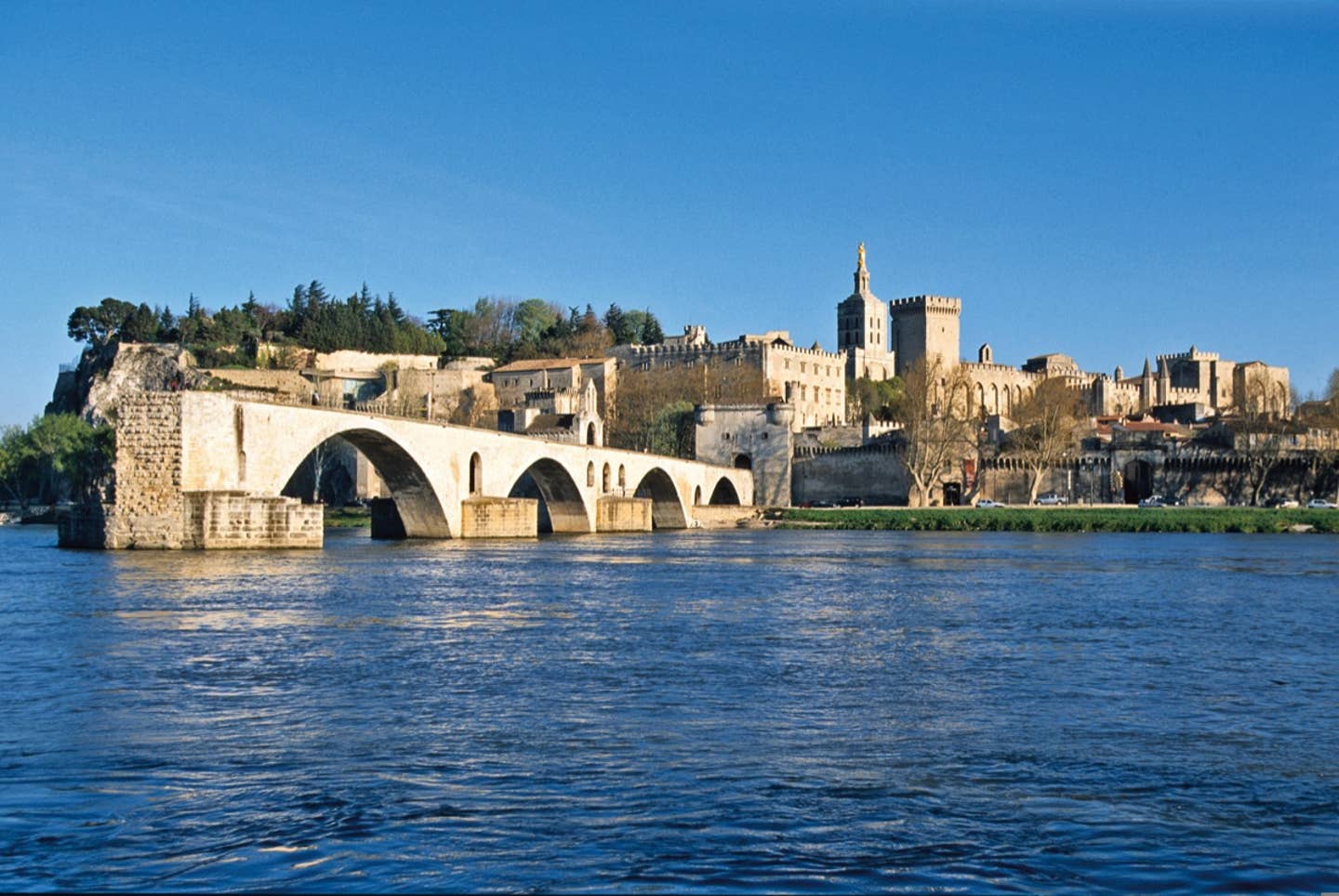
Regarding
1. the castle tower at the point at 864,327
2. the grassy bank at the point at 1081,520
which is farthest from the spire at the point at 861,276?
the grassy bank at the point at 1081,520

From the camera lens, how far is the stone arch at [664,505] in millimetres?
72688

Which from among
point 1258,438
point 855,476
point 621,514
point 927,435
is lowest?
point 621,514

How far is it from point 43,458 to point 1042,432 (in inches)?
2239

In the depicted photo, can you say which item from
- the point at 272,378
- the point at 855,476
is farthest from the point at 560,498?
the point at 272,378

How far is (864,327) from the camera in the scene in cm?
12825

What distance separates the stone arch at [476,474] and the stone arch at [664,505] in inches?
961

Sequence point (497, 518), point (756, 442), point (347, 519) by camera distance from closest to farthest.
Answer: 1. point (497, 518)
2. point (347, 519)
3. point (756, 442)

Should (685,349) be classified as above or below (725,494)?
above

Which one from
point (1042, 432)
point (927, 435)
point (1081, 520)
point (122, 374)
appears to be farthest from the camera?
point (122, 374)

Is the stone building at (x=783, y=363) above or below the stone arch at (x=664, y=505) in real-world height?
above

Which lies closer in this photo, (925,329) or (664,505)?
(664,505)

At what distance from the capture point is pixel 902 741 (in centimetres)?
1099

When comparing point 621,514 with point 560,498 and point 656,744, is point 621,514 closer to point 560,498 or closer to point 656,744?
point 560,498

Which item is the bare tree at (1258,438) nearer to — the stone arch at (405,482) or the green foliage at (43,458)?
the stone arch at (405,482)
